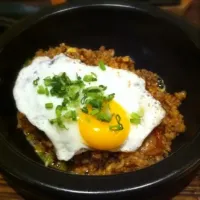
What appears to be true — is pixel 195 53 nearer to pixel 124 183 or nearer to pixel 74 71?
pixel 74 71

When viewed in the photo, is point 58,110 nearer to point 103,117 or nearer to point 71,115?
point 71,115

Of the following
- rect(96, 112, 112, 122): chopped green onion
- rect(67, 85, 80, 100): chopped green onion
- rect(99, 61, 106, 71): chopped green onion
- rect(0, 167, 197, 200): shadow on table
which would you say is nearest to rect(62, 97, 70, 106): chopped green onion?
rect(67, 85, 80, 100): chopped green onion

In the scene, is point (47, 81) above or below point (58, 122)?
above

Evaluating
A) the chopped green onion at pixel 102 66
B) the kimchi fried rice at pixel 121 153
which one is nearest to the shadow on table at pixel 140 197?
the kimchi fried rice at pixel 121 153

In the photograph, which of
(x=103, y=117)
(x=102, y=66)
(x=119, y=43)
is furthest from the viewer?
(x=119, y=43)

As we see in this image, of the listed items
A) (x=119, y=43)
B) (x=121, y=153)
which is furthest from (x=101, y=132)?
(x=119, y=43)

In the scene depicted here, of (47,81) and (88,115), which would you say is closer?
(88,115)

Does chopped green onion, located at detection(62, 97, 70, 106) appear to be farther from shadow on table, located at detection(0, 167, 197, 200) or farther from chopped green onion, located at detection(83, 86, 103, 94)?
shadow on table, located at detection(0, 167, 197, 200)

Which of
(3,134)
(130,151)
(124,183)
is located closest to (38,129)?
(3,134)
